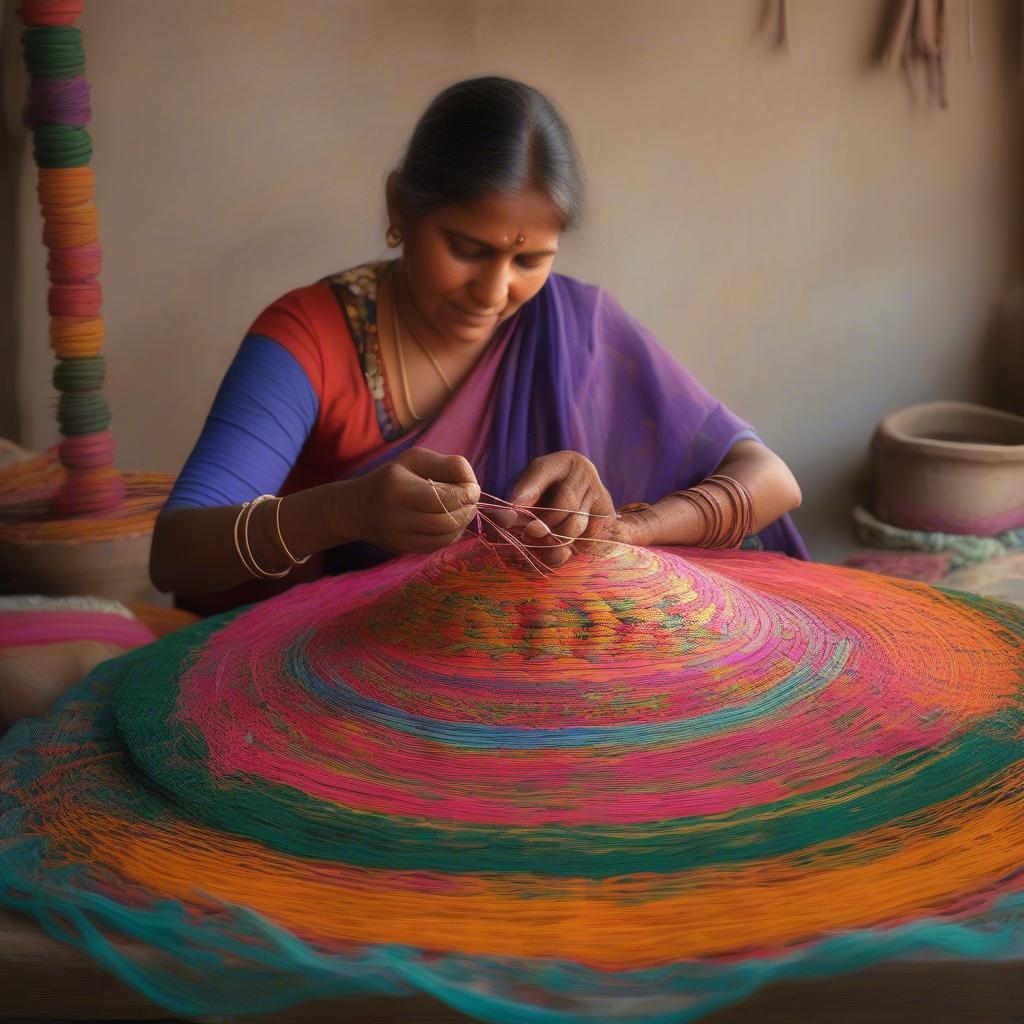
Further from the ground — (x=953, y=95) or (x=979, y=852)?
(x=953, y=95)

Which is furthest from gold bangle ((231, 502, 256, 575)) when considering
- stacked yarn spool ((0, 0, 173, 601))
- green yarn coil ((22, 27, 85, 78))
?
green yarn coil ((22, 27, 85, 78))

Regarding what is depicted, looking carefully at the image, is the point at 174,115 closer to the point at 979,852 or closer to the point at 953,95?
the point at 953,95

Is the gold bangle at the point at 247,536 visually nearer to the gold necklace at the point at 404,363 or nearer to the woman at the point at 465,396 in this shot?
the woman at the point at 465,396

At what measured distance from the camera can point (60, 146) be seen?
98.7 inches

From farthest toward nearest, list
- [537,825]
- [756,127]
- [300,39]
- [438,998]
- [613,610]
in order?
[756,127] → [300,39] → [613,610] → [537,825] → [438,998]

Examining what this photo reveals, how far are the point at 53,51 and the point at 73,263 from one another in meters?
0.44

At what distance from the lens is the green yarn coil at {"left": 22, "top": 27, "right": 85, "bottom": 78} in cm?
245

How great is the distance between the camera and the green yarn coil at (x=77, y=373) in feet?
8.66

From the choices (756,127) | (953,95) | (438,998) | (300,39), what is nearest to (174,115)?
(300,39)

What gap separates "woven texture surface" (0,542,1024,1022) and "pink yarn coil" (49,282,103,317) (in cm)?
154

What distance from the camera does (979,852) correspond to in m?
0.84

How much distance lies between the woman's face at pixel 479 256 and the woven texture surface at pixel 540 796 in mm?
542

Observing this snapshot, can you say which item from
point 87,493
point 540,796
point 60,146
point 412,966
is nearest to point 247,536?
point 540,796

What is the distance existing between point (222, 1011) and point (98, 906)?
0.39 feet
